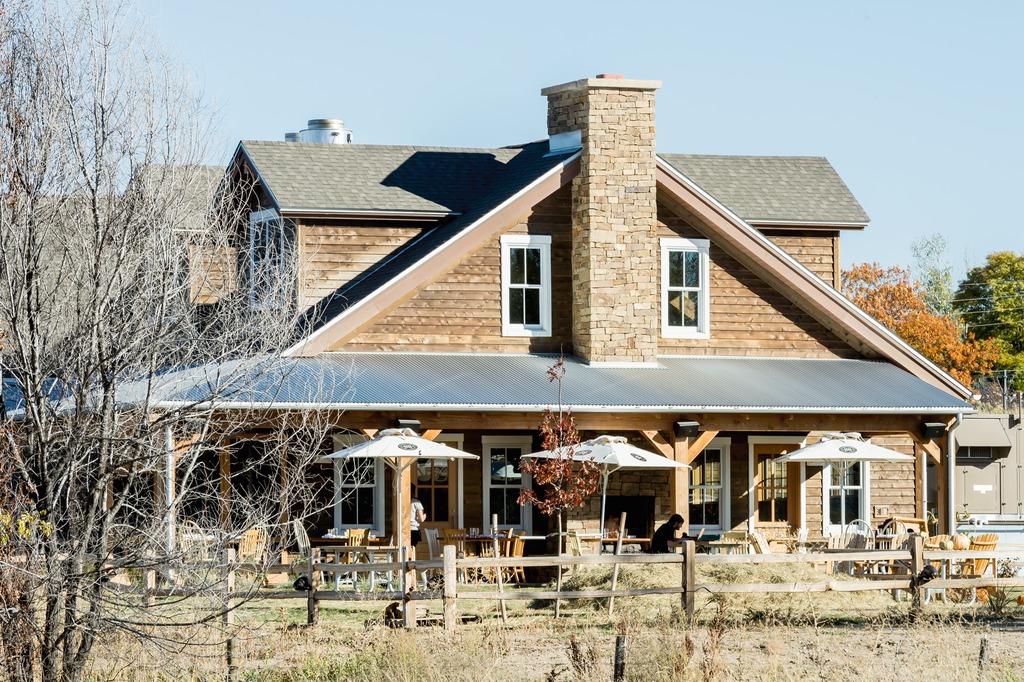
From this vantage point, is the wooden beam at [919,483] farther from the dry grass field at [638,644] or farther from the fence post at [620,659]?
the fence post at [620,659]

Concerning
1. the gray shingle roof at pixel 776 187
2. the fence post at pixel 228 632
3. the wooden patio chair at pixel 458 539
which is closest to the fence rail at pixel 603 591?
the fence post at pixel 228 632

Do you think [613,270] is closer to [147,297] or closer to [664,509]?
[664,509]

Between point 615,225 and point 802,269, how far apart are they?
11.4ft

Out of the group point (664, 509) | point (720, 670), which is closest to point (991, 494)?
point (664, 509)

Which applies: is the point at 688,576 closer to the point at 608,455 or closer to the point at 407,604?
the point at 407,604

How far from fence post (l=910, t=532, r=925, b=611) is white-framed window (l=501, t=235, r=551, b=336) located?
846 cm

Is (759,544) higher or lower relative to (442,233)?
lower

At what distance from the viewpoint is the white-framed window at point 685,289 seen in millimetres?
25547

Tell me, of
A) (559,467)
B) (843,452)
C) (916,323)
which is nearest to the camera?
(559,467)

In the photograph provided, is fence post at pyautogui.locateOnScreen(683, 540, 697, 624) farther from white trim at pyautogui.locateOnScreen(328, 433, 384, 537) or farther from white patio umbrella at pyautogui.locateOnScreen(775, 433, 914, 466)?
white trim at pyautogui.locateOnScreen(328, 433, 384, 537)

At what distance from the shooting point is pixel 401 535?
2119 centimetres

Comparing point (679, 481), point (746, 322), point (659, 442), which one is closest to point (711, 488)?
point (746, 322)

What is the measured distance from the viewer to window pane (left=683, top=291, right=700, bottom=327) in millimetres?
25891

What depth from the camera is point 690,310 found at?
25953mm
